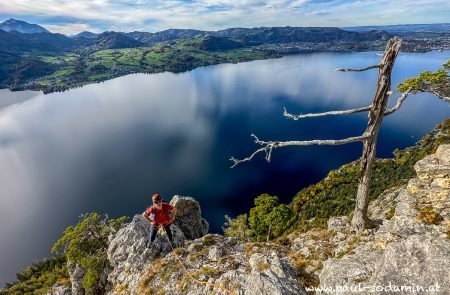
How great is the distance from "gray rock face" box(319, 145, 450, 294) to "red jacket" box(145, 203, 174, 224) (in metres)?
10.4

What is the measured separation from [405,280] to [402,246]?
1.20 meters

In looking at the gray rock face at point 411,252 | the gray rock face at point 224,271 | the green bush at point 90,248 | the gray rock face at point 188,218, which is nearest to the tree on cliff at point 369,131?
the gray rock face at point 411,252

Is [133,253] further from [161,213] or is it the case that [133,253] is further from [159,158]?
[159,158]

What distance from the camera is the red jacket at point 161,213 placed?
58.0 feet

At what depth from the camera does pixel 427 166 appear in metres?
14.3

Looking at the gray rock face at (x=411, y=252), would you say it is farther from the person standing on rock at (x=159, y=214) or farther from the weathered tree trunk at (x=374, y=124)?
the person standing on rock at (x=159, y=214)

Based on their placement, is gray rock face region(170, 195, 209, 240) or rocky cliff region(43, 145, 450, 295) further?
gray rock face region(170, 195, 209, 240)

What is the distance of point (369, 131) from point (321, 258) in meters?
6.66

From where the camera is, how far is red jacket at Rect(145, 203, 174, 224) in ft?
58.0

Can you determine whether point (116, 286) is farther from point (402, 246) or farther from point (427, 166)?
point (427, 166)

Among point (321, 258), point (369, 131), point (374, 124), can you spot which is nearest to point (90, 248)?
point (321, 258)

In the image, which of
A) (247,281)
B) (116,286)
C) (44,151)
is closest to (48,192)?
(44,151)

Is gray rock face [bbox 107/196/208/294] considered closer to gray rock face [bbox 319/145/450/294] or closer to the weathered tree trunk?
gray rock face [bbox 319/145/450/294]

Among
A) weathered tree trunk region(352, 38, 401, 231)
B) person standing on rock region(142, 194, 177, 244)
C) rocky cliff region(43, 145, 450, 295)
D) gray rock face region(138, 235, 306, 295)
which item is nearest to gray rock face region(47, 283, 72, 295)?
rocky cliff region(43, 145, 450, 295)
